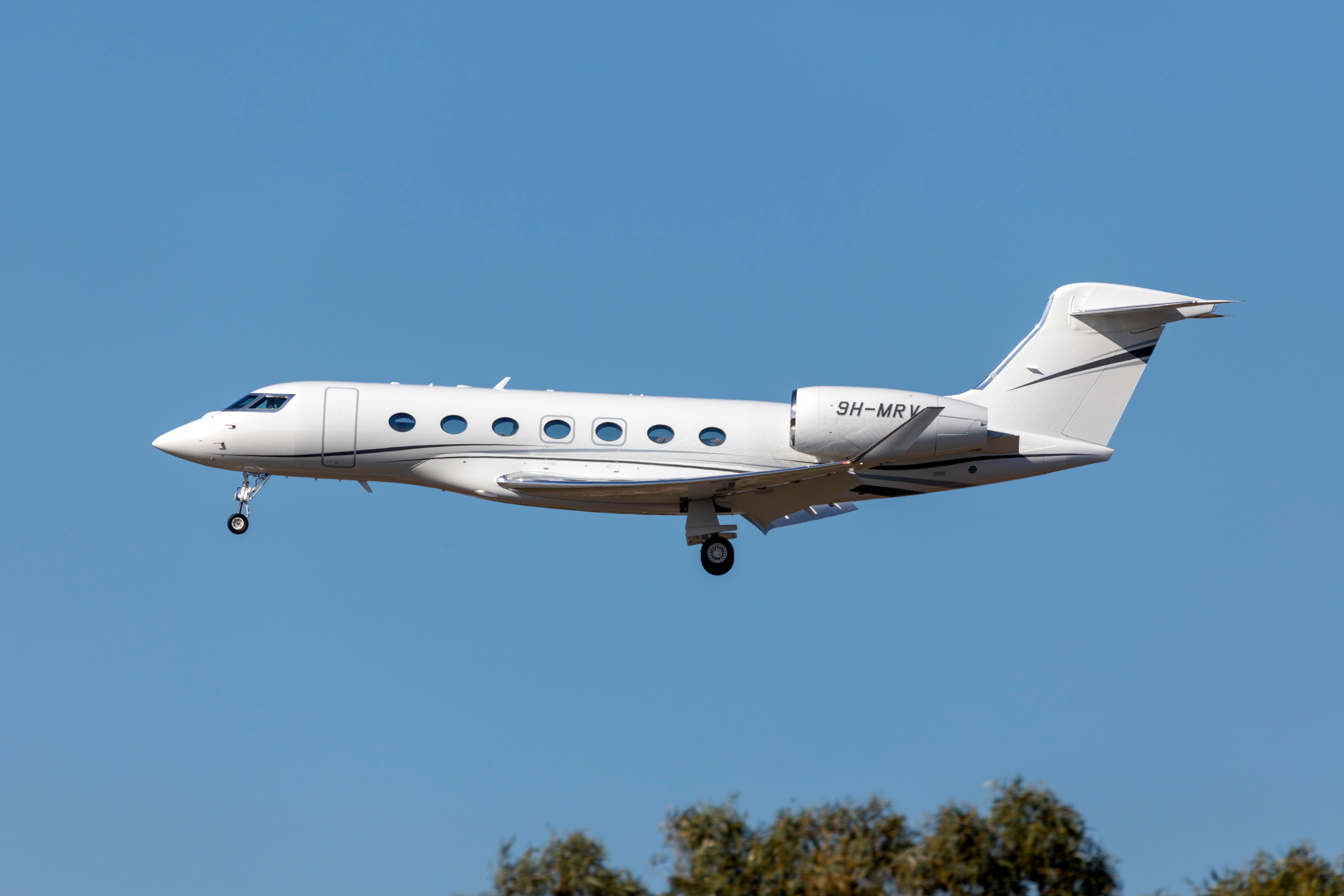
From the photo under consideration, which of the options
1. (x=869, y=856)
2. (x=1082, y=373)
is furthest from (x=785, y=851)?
(x=1082, y=373)

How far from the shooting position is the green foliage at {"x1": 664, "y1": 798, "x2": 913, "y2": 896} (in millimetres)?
19359

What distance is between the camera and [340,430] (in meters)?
26.1

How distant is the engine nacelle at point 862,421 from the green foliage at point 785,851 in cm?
725

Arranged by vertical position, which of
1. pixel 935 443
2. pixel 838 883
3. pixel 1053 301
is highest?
pixel 1053 301

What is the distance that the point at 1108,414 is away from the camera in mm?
27672

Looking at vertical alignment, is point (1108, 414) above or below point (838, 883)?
above

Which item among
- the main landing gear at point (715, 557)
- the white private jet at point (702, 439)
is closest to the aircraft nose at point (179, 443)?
the white private jet at point (702, 439)

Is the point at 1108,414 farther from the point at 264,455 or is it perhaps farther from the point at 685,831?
the point at 264,455

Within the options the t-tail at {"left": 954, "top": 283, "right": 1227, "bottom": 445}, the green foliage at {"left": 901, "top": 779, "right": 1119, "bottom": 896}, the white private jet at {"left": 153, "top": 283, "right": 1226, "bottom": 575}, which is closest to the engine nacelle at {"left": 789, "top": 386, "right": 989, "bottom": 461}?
the white private jet at {"left": 153, "top": 283, "right": 1226, "bottom": 575}

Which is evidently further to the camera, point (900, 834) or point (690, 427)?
point (690, 427)

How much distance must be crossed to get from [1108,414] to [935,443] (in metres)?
4.06

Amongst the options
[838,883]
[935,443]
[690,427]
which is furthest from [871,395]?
[838,883]

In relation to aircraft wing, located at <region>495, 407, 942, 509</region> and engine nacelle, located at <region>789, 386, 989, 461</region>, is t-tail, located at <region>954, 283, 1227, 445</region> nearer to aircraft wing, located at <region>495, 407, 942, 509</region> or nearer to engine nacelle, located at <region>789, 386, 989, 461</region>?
engine nacelle, located at <region>789, 386, 989, 461</region>

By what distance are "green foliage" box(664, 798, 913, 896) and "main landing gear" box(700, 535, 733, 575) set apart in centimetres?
726
